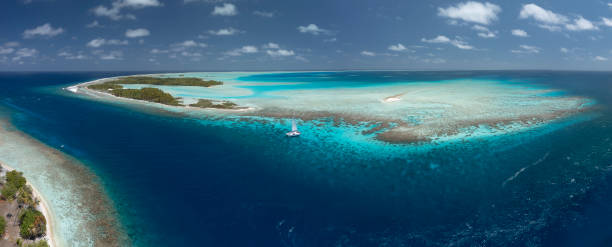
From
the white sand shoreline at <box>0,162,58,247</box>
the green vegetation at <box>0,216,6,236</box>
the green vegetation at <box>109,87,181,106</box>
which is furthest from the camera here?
the green vegetation at <box>109,87,181,106</box>

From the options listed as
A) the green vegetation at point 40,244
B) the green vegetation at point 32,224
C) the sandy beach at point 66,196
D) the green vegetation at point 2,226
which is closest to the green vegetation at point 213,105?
the sandy beach at point 66,196

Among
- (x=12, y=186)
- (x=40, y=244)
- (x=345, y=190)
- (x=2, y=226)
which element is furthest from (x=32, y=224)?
(x=345, y=190)

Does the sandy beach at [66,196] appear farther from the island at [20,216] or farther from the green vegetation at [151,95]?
the green vegetation at [151,95]

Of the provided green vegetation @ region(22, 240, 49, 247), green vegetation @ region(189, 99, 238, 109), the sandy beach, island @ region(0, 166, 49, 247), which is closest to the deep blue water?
the sandy beach

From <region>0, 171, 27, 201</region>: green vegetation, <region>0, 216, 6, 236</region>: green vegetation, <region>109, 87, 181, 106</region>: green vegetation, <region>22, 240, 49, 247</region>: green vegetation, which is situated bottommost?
<region>22, 240, 49, 247</region>: green vegetation

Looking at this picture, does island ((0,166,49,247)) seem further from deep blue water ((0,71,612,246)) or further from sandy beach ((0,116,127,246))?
deep blue water ((0,71,612,246))

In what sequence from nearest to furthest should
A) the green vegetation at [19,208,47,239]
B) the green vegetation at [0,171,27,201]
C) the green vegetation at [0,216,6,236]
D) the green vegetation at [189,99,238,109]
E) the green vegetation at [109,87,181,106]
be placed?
the green vegetation at [0,216,6,236] < the green vegetation at [19,208,47,239] < the green vegetation at [0,171,27,201] < the green vegetation at [189,99,238,109] < the green vegetation at [109,87,181,106]

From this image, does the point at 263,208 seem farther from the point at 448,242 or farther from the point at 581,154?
the point at 581,154
